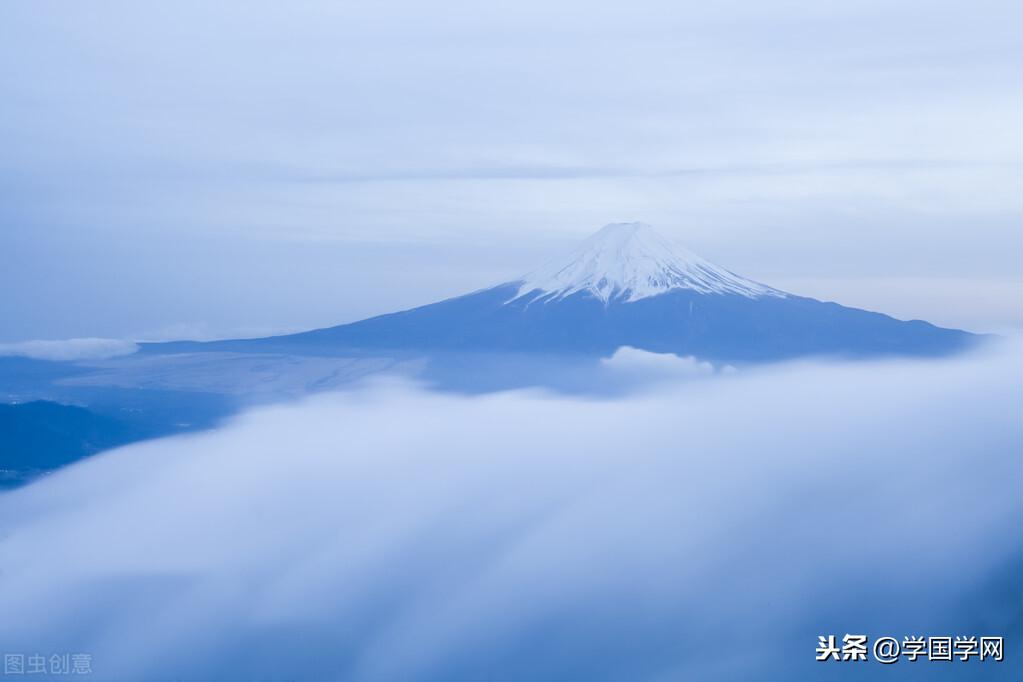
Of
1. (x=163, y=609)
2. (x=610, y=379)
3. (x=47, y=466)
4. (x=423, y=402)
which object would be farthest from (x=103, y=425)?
(x=610, y=379)

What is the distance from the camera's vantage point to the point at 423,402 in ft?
191

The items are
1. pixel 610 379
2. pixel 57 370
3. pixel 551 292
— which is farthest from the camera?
pixel 551 292

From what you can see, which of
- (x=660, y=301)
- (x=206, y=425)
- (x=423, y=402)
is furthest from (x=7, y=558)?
(x=660, y=301)

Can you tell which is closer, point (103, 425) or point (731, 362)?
point (103, 425)

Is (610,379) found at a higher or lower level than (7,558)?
higher

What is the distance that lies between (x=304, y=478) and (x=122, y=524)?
914 centimetres

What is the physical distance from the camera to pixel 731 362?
59.9 m

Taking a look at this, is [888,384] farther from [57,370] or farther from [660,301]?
[57,370]

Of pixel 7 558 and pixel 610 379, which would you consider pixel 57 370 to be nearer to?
pixel 7 558

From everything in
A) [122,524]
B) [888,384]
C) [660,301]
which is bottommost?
[122,524]

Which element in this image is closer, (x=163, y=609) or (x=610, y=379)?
(x=163, y=609)

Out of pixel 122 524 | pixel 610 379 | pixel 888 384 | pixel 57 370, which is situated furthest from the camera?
pixel 610 379

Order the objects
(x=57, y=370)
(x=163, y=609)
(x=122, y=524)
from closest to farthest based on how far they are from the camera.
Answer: (x=163, y=609), (x=122, y=524), (x=57, y=370)

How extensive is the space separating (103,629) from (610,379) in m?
31.2
